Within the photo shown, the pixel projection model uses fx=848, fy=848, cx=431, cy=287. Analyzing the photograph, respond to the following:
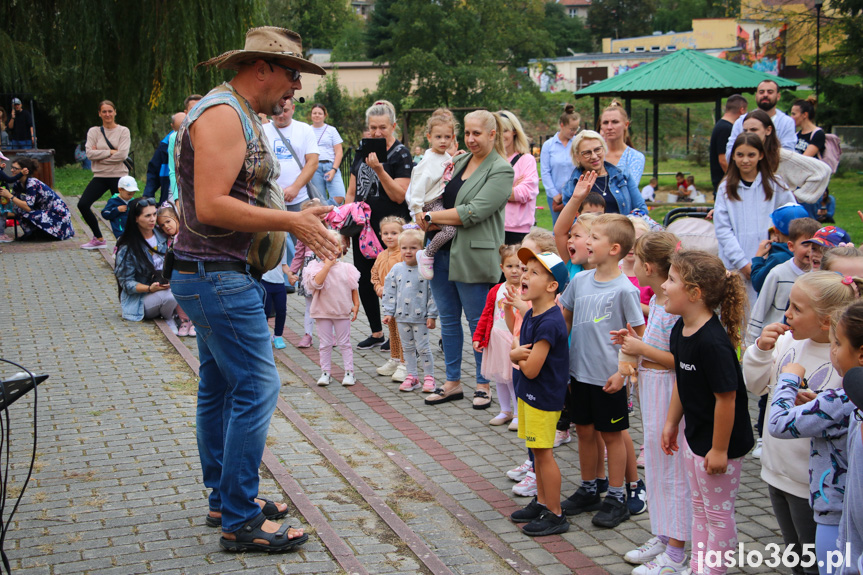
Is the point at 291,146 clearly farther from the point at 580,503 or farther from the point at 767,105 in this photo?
the point at 580,503

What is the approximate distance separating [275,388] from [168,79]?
12.0 m

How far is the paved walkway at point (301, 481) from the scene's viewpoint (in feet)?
13.7

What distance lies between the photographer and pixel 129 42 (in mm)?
15156

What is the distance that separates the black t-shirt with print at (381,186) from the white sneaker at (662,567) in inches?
193

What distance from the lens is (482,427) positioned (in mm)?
6348

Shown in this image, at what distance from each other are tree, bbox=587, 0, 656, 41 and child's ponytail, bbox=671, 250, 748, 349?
113 metres

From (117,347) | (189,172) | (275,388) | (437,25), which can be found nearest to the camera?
(189,172)

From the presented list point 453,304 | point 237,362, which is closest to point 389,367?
point 453,304

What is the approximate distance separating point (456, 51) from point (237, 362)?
53.7 m

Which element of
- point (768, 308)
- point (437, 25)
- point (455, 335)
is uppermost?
point (437, 25)

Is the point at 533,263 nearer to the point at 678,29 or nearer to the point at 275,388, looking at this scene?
the point at 275,388

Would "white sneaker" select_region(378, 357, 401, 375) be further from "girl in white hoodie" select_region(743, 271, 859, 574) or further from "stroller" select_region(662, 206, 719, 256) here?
"girl in white hoodie" select_region(743, 271, 859, 574)

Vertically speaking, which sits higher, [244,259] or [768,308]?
[244,259]

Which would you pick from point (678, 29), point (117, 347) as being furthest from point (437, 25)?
point (678, 29)
